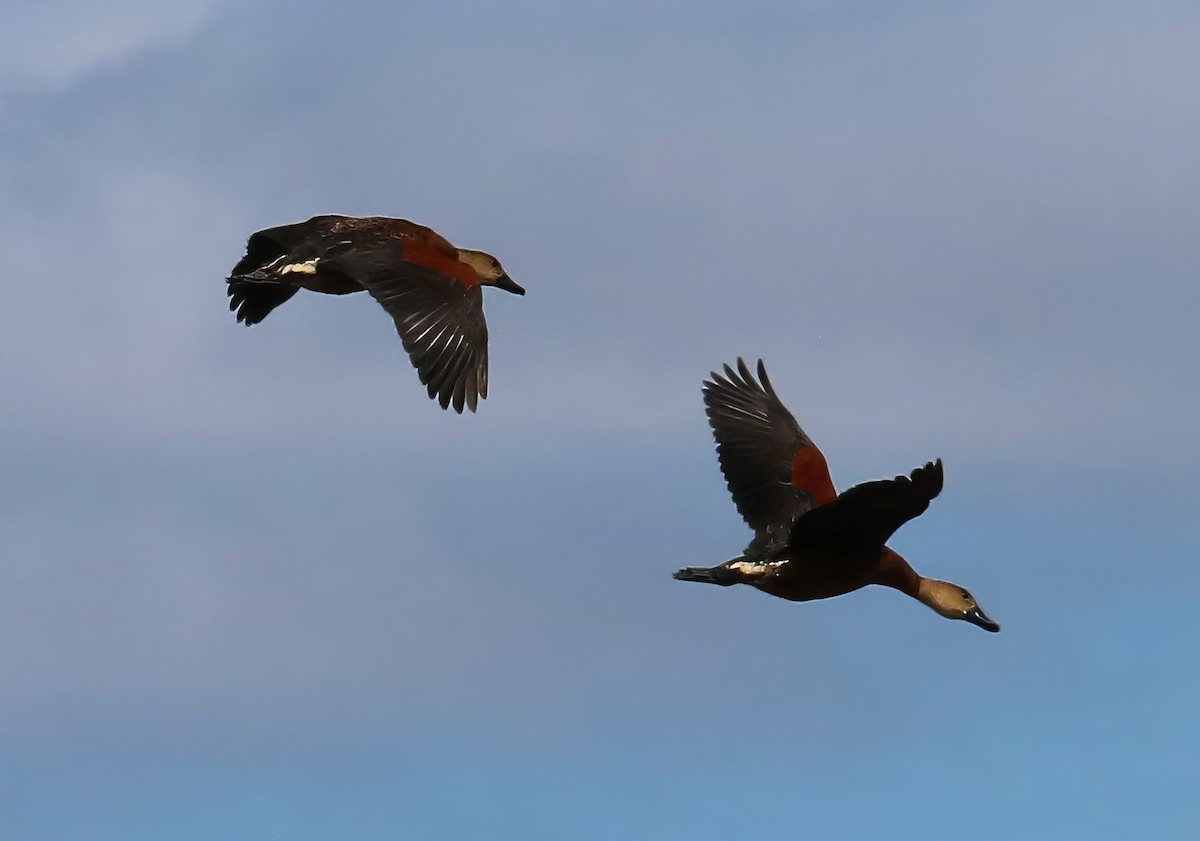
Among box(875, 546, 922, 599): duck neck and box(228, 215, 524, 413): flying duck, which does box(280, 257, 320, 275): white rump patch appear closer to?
box(228, 215, 524, 413): flying duck

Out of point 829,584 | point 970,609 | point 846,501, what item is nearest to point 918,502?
point 846,501

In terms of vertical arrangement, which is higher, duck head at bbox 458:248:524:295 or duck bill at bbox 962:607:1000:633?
duck head at bbox 458:248:524:295

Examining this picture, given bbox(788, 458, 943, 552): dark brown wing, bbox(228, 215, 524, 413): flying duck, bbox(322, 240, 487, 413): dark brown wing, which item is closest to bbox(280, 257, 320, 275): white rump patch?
bbox(228, 215, 524, 413): flying duck

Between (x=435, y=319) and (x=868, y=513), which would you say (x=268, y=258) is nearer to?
(x=435, y=319)

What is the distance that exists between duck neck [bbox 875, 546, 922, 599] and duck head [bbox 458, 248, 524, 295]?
402 cm

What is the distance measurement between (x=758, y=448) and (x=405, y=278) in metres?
2.60

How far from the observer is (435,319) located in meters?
12.6

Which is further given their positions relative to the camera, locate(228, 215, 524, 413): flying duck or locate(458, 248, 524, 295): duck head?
locate(458, 248, 524, 295): duck head

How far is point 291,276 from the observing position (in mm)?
13500

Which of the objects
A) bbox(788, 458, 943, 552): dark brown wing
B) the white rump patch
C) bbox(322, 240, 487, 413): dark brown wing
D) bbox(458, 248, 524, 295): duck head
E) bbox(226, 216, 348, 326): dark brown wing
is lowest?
bbox(788, 458, 943, 552): dark brown wing

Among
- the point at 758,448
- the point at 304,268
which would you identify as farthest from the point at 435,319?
the point at 758,448

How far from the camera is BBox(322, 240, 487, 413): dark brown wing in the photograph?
1238cm

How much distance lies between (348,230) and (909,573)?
163 inches

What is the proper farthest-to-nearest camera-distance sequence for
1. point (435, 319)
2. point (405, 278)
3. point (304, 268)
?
1. point (304, 268)
2. point (405, 278)
3. point (435, 319)
